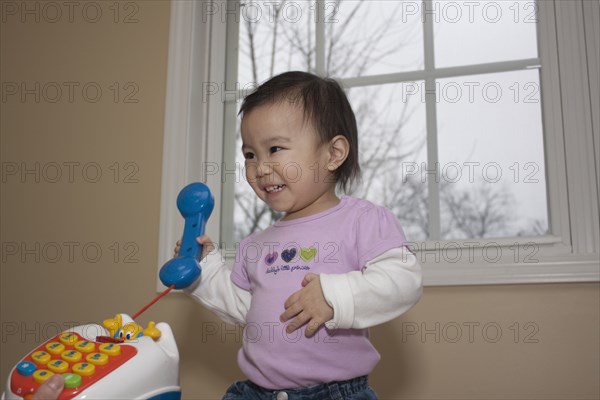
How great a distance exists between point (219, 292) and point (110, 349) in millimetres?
327

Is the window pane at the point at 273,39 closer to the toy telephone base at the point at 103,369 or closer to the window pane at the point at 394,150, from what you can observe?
the window pane at the point at 394,150

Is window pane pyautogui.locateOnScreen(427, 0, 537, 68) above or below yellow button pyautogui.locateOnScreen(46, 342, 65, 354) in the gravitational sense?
above

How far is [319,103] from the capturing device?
1.01 meters

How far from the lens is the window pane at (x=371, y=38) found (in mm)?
1524

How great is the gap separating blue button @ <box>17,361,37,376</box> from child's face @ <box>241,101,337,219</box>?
1.46 ft

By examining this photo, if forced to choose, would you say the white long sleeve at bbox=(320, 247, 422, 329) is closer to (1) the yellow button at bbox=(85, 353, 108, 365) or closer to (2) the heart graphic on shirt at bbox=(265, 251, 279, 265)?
(2) the heart graphic on shirt at bbox=(265, 251, 279, 265)

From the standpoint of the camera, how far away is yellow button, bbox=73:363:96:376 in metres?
0.70

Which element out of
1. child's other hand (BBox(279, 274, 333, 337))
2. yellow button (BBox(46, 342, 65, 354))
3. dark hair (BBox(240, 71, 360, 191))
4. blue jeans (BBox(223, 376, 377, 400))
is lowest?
blue jeans (BBox(223, 376, 377, 400))

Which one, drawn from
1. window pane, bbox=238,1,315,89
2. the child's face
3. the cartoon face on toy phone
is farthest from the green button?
window pane, bbox=238,1,315,89

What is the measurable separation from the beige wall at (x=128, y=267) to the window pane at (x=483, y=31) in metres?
0.59

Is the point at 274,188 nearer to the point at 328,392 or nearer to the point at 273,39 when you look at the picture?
the point at 328,392

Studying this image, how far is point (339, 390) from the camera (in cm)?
89

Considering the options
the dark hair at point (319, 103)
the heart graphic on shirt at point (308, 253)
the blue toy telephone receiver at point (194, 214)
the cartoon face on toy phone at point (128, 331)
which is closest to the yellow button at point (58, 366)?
the cartoon face on toy phone at point (128, 331)

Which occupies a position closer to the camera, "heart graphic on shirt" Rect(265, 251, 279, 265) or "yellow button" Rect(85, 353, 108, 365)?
"yellow button" Rect(85, 353, 108, 365)
